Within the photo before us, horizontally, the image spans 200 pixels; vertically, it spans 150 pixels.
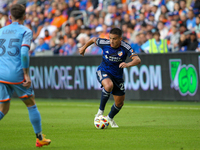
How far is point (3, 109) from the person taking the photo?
6125 mm

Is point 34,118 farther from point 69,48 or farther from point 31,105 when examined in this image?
point 69,48

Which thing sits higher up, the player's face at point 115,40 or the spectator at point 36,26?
the spectator at point 36,26

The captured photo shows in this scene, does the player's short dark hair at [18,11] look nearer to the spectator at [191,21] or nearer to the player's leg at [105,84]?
the player's leg at [105,84]

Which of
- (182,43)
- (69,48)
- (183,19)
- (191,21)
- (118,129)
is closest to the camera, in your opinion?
(118,129)

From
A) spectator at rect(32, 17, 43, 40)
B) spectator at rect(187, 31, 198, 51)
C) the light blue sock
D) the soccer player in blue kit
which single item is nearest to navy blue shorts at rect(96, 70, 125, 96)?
the soccer player in blue kit

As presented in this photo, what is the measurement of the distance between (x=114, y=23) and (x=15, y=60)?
14.1 m

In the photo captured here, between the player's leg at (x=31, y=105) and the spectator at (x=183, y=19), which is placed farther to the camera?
the spectator at (x=183, y=19)

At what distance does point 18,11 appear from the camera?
236 inches

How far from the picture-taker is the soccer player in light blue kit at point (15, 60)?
19.3 feet

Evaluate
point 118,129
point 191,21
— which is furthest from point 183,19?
point 118,129

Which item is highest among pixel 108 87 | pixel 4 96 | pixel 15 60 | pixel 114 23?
pixel 114 23

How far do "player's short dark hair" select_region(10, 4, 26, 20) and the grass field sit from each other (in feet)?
6.76

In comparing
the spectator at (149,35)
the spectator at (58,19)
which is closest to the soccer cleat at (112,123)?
the spectator at (149,35)

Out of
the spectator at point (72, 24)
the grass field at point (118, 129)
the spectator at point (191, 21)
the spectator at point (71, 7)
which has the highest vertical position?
the spectator at point (71, 7)
